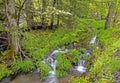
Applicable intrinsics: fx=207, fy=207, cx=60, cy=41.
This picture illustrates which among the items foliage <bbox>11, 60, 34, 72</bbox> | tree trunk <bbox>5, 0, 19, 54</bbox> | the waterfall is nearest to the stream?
the waterfall

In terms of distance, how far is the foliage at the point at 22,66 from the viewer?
419 inches

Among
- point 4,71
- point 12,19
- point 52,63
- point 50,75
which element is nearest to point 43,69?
point 50,75

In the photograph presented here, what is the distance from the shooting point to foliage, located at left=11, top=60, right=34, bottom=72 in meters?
10.6

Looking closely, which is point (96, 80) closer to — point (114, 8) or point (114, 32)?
point (114, 32)

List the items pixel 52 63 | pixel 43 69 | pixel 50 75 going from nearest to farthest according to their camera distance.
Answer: pixel 50 75 → pixel 43 69 → pixel 52 63

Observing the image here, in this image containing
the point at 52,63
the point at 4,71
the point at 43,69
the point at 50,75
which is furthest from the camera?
the point at 52,63

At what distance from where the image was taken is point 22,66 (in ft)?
35.2

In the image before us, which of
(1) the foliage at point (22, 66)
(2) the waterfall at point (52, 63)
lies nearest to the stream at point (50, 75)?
(2) the waterfall at point (52, 63)

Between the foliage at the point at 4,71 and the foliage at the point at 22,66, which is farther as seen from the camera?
the foliage at the point at 22,66

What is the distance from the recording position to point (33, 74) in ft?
35.1

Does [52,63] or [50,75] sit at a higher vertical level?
[52,63]

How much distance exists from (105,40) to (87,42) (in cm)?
133

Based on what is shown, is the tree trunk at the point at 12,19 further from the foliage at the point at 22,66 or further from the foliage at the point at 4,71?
the foliage at the point at 4,71

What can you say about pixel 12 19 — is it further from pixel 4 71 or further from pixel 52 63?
pixel 52 63
